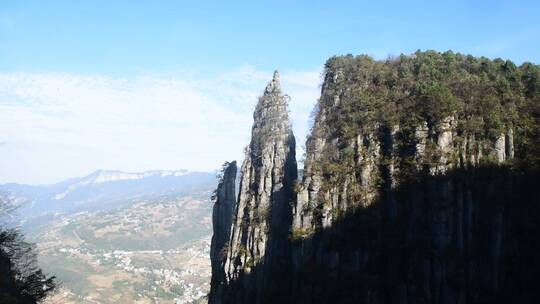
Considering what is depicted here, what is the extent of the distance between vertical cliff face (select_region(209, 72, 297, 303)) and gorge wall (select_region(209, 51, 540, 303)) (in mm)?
325

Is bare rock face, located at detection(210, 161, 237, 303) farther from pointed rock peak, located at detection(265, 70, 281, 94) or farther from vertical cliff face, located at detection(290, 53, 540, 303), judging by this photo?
vertical cliff face, located at detection(290, 53, 540, 303)

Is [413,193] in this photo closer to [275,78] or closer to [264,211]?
[264,211]

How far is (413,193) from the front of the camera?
52906 millimetres

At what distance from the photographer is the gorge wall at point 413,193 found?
164 ft

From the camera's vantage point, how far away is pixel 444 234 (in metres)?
50.0

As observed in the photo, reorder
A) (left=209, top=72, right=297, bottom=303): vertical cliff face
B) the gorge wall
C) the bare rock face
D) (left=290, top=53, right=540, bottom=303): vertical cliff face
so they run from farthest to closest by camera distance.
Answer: the bare rock face, (left=209, top=72, right=297, bottom=303): vertical cliff face, the gorge wall, (left=290, top=53, right=540, bottom=303): vertical cliff face

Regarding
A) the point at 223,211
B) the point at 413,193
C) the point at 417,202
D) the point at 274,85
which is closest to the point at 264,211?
the point at 223,211

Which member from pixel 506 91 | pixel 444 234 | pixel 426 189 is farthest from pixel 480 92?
pixel 444 234

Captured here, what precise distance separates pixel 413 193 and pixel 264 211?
23.7 m

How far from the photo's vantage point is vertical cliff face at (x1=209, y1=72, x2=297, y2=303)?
66.7 meters

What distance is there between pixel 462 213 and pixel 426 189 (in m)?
4.27

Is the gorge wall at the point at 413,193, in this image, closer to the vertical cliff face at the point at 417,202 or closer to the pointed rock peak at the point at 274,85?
the vertical cliff face at the point at 417,202

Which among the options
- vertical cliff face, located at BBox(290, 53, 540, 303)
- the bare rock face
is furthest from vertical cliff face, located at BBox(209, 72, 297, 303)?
the bare rock face

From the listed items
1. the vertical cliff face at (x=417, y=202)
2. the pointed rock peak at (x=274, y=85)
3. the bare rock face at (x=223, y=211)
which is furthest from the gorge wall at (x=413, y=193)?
the bare rock face at (x=223, y=211)
